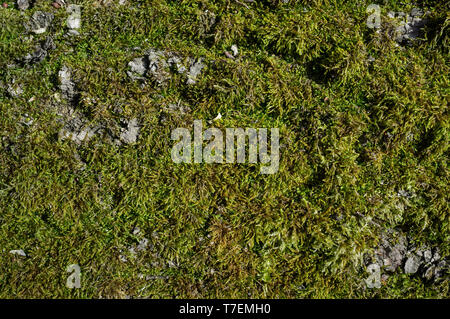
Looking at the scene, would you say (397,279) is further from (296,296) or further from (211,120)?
(211,120)

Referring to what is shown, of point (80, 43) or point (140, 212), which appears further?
point (80, 43)

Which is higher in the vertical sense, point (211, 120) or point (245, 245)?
point (211, 120)

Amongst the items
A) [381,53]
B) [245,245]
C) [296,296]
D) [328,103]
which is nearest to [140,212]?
[245,245]

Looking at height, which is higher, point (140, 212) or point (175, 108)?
point (175, 108)

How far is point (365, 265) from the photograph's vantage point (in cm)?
343

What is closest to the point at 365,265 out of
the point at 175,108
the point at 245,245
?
the point at 245,245

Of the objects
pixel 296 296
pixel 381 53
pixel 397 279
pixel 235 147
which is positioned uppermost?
pixel 381 53

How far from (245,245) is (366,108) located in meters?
1.83

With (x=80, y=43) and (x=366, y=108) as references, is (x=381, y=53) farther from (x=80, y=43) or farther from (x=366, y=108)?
(x=80, y=43)

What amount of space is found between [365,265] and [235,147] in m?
1.65

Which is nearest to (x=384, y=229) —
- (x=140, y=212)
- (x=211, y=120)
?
(x=211, y=120)

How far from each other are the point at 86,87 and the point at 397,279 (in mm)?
3536

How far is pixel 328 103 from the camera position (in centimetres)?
370

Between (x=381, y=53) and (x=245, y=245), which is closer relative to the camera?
(x=245, y=245)
